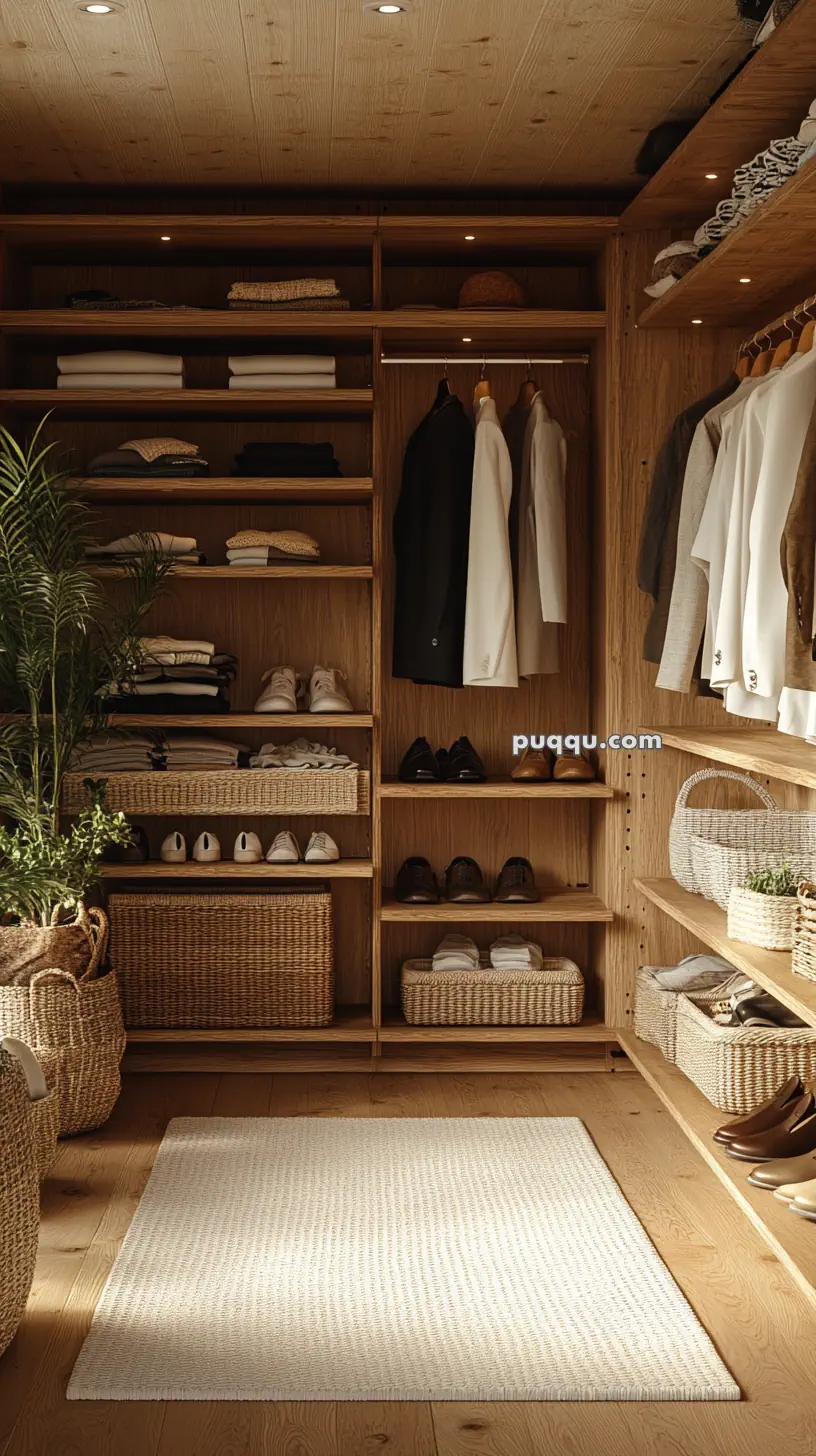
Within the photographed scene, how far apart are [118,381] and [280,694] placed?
1.06m

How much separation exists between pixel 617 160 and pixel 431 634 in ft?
4.94

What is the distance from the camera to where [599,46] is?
3273 millimetres

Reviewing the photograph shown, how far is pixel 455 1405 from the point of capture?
2.30 meters

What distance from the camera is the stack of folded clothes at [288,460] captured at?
421 cm

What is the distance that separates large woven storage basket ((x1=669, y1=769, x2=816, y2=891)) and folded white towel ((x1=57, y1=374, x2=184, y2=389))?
1967 millimetres

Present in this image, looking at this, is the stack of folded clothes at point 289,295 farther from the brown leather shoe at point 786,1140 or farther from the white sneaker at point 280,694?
the brown leather shoe at point 786,1140

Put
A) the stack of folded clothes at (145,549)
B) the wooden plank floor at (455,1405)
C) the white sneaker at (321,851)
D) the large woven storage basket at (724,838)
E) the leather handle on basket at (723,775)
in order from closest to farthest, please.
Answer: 1. the wooden plank floor at (455,1405)
2. the large woven storage basket at (724,838)
3. the leather handle on basket at (723,775)
4. the stack of folded clothes at (145,549)
5. the white sneaker at (321,851)

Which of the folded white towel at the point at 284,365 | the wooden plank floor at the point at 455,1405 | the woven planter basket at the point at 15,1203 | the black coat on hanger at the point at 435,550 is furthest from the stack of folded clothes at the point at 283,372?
the woven planter basket at the point at 15,1203

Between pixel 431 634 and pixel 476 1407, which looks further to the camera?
pixel 431 634

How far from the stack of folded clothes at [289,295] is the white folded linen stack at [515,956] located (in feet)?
6.71

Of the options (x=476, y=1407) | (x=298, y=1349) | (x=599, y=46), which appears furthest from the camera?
(x=599, y=46)

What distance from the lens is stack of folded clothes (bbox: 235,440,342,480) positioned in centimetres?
421

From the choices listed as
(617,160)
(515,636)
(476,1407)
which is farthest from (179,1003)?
(617,160)

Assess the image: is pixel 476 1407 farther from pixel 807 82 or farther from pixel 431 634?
pixel 807 82
